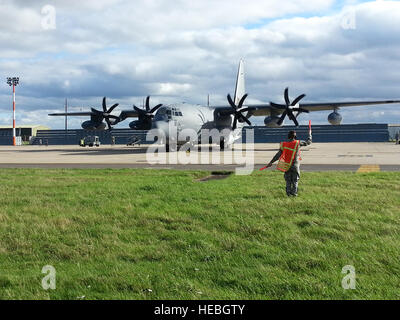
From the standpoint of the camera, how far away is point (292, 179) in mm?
11695

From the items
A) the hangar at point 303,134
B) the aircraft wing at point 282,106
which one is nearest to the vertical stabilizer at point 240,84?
the aircraft wing at point 282,106

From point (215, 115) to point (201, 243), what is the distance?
35705 millimetres

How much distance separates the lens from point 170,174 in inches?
734

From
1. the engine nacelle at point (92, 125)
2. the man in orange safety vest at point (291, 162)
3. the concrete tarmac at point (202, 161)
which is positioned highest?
the engine nacelle at point (92, 125)

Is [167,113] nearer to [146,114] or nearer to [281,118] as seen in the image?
[146,114]

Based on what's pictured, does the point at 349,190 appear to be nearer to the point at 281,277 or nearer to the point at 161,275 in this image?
the point at 281,277

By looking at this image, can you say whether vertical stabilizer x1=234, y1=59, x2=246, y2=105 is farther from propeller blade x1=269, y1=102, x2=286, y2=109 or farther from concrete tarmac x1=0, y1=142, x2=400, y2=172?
concrete tarmac x1=0, y1=142, x2=400, y2=172

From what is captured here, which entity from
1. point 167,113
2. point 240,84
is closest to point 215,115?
point 167,113

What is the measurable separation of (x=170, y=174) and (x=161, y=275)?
1303cm

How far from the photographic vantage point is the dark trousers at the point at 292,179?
11.5 meters

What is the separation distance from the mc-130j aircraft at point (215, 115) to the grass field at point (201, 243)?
74.0 feet

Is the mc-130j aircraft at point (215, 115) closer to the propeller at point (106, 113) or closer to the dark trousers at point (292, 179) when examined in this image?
the propeller at point (106, 113)

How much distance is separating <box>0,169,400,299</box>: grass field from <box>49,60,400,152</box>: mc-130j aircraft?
22556mm
